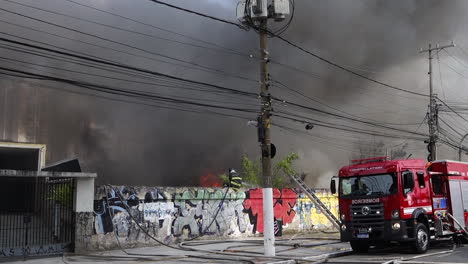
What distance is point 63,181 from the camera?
47.7 feet

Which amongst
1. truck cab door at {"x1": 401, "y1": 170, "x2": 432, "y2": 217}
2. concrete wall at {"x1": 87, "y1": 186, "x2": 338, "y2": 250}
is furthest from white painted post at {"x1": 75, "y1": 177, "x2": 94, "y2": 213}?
truck cab door at {"x1": 401, "y1": 170, "x2": 432, "y2": 217}

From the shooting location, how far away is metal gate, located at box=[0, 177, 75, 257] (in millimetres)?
12691

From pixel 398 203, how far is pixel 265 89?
17.3ft

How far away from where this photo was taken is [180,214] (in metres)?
17.9

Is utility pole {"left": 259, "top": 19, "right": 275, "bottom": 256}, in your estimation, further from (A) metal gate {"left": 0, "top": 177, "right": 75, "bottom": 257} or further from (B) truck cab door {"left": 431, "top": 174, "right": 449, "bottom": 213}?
(A) metal gate {"left": 0, "top": 177, "right": 75, "bottom": 257}

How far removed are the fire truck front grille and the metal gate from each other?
891 cm

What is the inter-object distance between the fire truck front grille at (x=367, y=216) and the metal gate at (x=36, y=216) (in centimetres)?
891

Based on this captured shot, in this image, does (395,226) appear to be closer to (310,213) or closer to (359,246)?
(359,246)

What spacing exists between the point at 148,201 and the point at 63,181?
3.38m

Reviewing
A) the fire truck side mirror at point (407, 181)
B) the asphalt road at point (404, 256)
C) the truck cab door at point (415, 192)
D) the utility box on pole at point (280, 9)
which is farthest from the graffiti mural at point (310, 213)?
the utility box on pole at point (280, 9)

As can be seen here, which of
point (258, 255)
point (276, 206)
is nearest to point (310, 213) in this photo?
point (276, 206)

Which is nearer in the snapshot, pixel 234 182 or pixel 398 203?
pixel 398 203

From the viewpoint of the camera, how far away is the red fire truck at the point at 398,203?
44.3 feet

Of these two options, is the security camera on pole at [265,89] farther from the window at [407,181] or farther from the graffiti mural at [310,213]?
the graffiti mural at [310,213]
